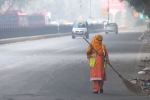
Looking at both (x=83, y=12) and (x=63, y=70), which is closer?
(x=63, y=70)

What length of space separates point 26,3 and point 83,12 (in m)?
62.0

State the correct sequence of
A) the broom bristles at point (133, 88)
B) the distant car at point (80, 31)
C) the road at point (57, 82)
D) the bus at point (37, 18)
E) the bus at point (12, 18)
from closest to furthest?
the broom bristles at point (133, 88)
the road at point (57, 82)
the distant car at point (80, 31)
the bus at point (12, 18)
the bus at point (37, 18)

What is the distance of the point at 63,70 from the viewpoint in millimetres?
19891

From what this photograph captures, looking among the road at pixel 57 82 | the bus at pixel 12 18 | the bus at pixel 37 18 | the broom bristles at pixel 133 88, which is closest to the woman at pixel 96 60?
the road at pixel 57 82

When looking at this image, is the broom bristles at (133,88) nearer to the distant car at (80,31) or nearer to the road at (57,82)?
the road at (57,82)

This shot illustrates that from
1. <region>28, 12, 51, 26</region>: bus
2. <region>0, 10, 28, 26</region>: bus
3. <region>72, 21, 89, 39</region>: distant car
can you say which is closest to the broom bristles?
<region>72, 21, 89, 39</region>: distant car

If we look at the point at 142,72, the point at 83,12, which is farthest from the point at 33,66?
the point at 83,12

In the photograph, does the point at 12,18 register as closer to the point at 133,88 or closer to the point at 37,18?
the point at 37,18

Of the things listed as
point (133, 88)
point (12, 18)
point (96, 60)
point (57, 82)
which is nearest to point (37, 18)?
point (12, 18)

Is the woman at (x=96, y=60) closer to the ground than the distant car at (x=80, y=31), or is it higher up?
higher up

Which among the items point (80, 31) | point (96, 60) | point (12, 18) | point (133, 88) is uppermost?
point (96, 60)

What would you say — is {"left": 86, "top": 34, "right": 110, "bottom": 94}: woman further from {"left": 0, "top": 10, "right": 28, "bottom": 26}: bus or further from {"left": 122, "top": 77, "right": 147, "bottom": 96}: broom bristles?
{"left": 0, "top": 10, "right": 28, "bottom": 26}: bus

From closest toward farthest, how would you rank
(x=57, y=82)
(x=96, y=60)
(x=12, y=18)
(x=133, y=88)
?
(x=133, y=88) < (x=96, y=60) < (x=57, y=82) < (x=12, y=18)

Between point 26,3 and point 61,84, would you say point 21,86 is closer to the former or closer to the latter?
point 61,84
